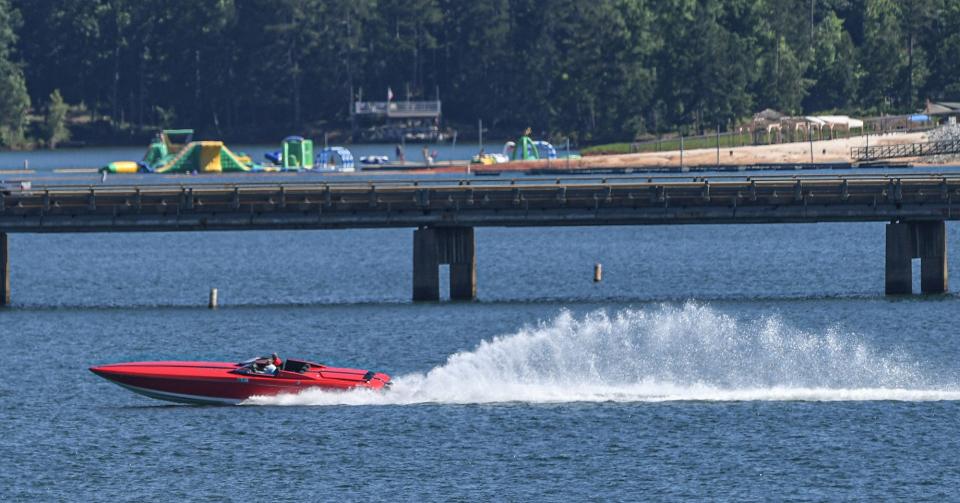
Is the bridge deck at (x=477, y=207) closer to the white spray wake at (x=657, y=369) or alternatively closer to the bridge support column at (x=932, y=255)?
the bridge support column at (x=932, y=255)

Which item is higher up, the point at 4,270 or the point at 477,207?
the point at 477,207

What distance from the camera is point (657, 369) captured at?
72500 mm

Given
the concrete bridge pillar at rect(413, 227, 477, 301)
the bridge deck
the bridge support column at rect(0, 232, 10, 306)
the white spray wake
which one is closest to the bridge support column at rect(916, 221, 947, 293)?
the bridge deck

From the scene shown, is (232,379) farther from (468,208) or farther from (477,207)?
(477,207)

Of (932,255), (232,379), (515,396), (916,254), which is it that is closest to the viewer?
(232,379)

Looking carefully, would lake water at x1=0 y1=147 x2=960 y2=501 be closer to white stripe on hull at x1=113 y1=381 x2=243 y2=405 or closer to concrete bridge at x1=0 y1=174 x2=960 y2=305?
white stripe on hull at x1=113 y1=381 x2=243 y2=405

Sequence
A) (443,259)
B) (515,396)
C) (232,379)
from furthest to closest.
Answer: (443,259) → (515,396) → (232,379)

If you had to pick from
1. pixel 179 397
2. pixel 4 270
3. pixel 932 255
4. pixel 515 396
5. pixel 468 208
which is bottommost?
pixel 515 396

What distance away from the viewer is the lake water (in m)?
55.4

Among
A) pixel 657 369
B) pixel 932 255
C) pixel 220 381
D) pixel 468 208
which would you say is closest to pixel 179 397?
pixel 220 381

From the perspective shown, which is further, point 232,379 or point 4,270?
point 4,270

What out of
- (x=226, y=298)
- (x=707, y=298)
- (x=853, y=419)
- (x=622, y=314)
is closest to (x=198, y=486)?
(x=853, y=419)

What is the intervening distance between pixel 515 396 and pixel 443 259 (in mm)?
19833

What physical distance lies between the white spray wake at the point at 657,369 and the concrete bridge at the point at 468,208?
5.96 m
